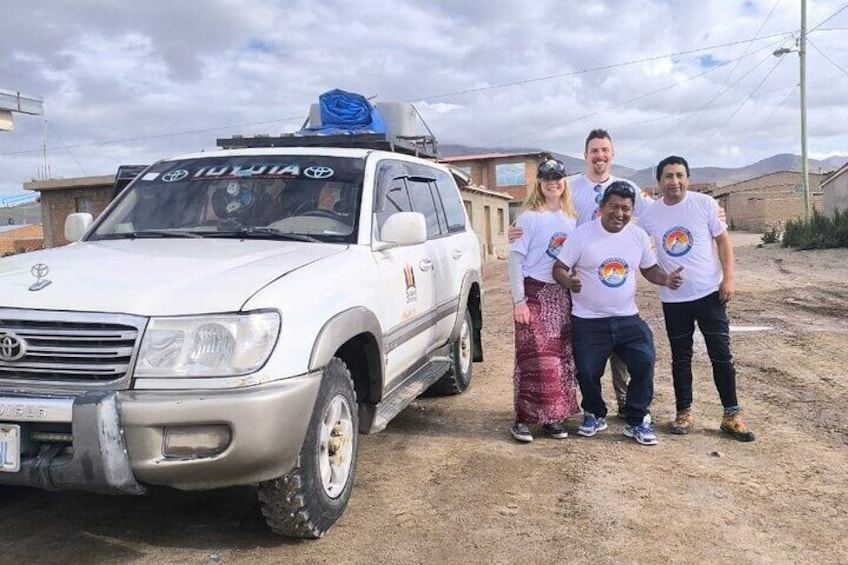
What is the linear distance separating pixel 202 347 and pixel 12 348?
74 cm

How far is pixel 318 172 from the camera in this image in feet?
14.3

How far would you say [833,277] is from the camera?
1505 centimetres

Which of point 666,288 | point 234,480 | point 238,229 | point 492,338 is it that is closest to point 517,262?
point 666,288

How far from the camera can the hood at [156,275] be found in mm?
2867

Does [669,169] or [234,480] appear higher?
[669,169]

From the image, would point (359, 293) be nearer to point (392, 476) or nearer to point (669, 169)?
point (392, 476)

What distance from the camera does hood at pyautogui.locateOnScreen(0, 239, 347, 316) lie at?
9.41 ft

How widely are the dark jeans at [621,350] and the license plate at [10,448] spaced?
3.30 m

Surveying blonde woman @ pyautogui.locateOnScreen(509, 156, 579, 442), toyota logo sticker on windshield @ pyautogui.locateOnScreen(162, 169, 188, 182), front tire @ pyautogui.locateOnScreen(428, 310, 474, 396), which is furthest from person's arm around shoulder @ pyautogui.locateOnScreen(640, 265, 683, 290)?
toyota logo sticker on windshield @ pyautogui.locateOnScreen(162, 169, 188, 182)

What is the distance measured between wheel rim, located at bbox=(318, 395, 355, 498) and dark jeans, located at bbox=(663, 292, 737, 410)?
8.23 ft

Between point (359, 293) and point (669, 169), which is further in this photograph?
point (669, 169)

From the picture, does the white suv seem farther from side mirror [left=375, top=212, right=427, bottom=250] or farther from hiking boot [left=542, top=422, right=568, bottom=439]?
hiking boot [left=542, top=422, right=568, bottom=439]

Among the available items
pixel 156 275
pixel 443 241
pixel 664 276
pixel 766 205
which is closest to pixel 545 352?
pixel 664 276

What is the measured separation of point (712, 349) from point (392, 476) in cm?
228
